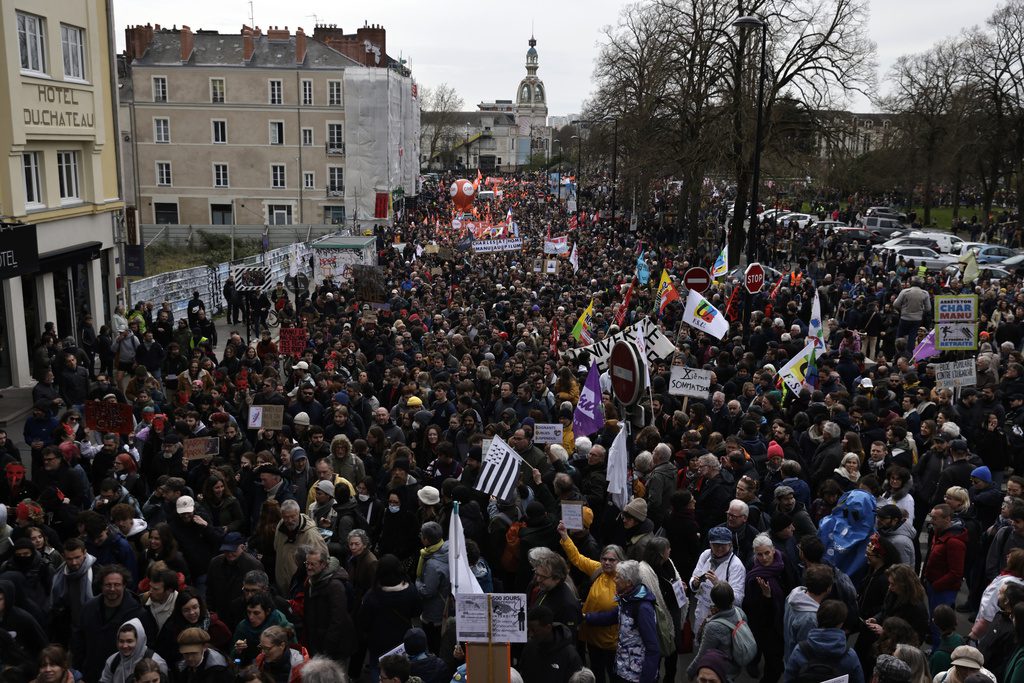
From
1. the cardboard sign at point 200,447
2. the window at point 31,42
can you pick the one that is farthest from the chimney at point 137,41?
the cardboard sign at point 200,447

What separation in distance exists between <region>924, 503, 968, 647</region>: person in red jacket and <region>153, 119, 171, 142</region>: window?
59.6 m

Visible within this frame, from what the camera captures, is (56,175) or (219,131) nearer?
(56,175)

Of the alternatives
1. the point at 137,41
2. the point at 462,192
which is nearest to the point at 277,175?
the point at 137,41

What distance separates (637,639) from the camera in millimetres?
6301

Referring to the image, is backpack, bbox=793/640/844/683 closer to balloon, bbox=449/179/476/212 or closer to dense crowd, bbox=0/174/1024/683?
dense crowd, bbox=0/174/1024/683

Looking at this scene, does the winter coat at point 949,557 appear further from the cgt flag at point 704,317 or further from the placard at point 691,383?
the cgt flag at point 704,317

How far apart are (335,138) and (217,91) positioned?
7.64m

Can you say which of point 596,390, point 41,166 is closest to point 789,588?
point 596,390

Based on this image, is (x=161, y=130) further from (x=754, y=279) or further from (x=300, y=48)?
(x=754, y=279)

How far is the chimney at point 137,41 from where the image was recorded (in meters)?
58.6

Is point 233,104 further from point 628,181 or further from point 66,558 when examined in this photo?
point 66,558

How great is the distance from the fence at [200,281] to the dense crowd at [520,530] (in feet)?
37.9

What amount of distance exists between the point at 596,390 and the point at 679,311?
12.4 m

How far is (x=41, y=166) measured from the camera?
20.6 metres
